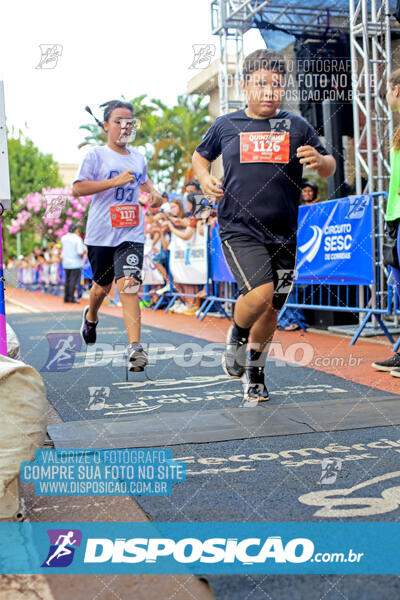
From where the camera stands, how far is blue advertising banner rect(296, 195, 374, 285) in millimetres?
6723

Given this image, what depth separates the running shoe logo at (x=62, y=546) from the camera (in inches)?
72.9

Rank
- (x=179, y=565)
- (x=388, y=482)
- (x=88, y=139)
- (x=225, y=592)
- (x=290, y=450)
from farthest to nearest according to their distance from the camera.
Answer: (x=88, y=139) < (x=290, y=450) < (x=388, y=482) < (x=179, y=565) < (x=225, y=592)

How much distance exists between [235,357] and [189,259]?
7237mm

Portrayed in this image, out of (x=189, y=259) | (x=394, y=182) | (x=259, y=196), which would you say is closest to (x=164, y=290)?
(x=189, y=259)

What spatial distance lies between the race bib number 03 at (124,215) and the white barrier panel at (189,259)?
5.31 m

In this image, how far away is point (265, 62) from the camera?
379 cm

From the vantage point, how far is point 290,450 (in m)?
2.83

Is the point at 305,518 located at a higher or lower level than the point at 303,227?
lower

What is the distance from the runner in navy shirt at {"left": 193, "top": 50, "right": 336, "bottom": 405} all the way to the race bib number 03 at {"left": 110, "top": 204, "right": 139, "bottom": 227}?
1.13m

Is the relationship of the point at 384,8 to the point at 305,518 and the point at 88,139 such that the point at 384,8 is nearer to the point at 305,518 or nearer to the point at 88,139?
the point at 305,518

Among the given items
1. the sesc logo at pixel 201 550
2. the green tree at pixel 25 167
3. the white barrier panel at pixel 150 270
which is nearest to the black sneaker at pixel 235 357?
the sesc logo at pixel 201 550

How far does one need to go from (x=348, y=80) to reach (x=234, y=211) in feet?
29.2

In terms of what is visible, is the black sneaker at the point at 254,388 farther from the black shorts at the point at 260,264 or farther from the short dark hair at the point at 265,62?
the short dark hair at the point at 265,62

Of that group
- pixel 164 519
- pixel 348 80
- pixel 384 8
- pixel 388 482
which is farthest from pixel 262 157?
pixel 348 80
